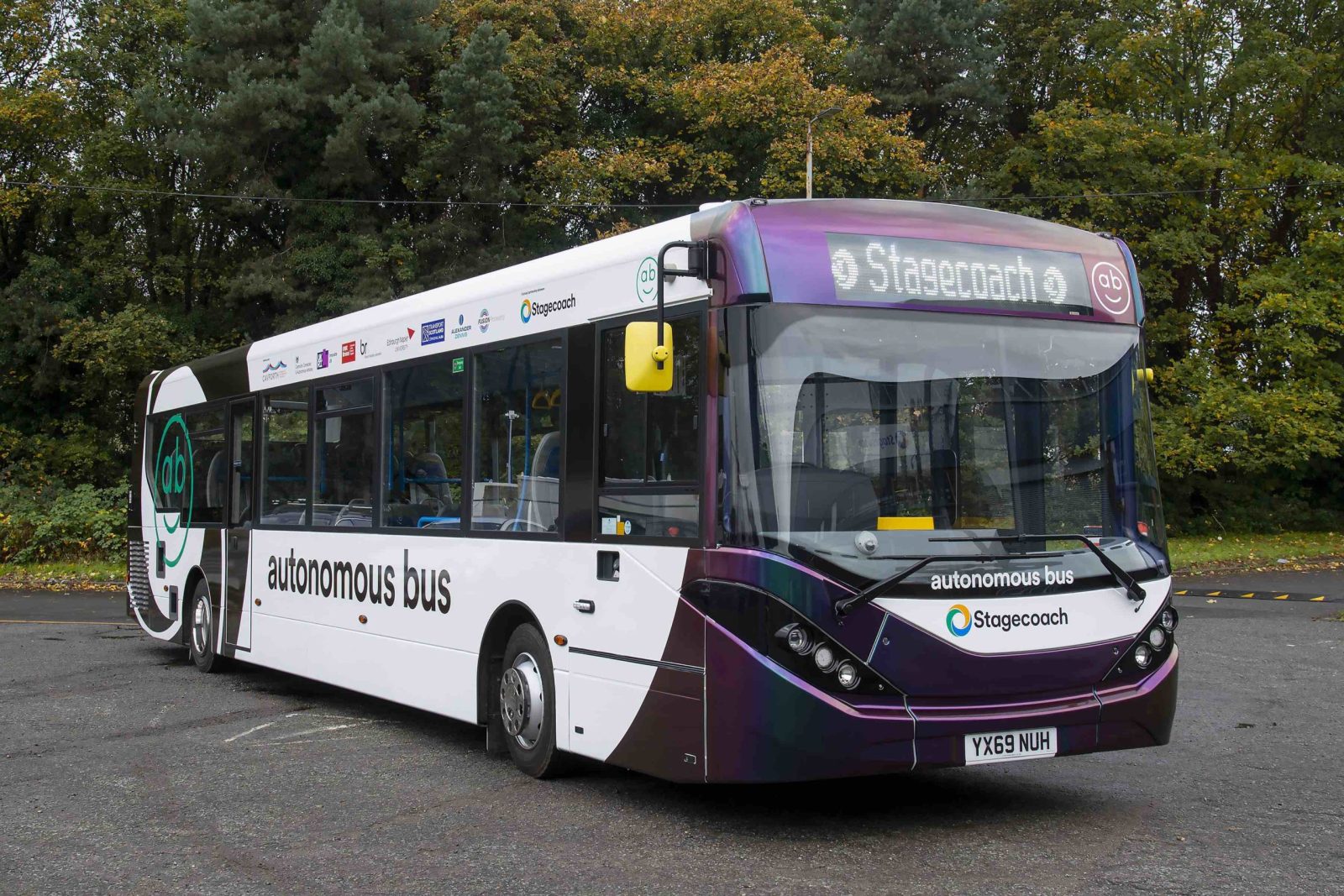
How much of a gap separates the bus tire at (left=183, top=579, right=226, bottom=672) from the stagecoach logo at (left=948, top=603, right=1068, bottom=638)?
29.8ft

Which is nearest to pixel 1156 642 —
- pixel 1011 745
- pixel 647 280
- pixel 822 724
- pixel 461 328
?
pixel 1011 745

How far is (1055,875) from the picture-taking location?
589cm

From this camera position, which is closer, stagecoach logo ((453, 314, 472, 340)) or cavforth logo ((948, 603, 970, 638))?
cavforth logo ((948, 603, 970, 638))

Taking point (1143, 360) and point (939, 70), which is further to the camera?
point (939, 70)

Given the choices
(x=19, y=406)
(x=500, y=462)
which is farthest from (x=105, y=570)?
(x=500, y=462)

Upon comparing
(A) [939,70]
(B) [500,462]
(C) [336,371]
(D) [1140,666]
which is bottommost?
(D) [1140,666]

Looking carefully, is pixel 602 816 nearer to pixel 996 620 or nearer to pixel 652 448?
pixel 652 448

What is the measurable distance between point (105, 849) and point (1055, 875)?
4.34 meters

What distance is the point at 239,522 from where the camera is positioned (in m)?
13.0

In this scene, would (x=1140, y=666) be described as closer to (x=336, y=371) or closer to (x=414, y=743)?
(x=414, y=743)

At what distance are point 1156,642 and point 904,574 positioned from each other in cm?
160

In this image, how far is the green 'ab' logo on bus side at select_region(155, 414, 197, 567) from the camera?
14.3 meters

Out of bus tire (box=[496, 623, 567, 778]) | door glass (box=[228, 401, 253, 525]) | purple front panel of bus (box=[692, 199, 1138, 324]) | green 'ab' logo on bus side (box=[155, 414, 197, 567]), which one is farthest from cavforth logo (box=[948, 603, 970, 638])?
green 'ab' logo on bus side (box=[155, 414, 197, 567])

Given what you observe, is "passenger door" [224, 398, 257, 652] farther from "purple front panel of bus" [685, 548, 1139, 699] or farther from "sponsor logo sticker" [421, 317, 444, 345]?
"purple front panel of bus" [685, 548, 1139, 699]
